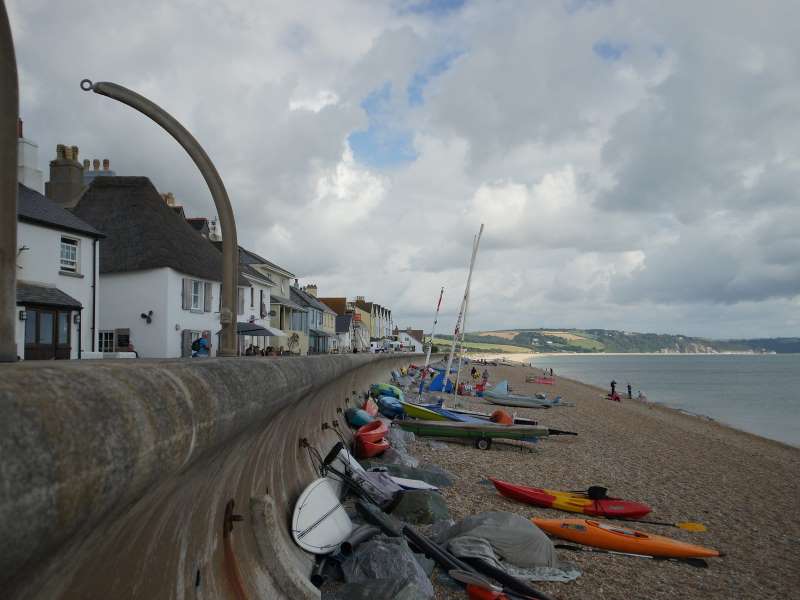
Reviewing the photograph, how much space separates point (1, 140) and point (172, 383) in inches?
53.5

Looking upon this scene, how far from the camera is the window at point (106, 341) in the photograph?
26.6m

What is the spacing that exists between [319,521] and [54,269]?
18.2 meters

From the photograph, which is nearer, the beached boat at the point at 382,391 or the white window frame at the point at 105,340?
the beached boat at the point at 382,391

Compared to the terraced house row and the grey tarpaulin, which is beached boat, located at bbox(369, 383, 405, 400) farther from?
the grey tarpaulin

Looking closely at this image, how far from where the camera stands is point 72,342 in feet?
67.4

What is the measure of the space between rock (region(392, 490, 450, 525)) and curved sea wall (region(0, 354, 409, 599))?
3072 mm

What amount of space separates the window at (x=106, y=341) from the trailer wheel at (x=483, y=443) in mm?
18164

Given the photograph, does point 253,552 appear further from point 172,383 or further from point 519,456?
point 519,456

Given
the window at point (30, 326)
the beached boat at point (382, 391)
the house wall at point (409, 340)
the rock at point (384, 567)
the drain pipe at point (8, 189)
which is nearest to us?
the drain pipe at point (8, 189)

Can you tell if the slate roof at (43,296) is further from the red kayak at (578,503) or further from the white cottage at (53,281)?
the red kayak at (578,503)

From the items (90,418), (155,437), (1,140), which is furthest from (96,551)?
(1,140)

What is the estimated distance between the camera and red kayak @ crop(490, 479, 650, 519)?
9992 millimetres

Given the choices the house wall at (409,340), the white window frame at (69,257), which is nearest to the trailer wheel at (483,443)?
the white window frame at (69,257)

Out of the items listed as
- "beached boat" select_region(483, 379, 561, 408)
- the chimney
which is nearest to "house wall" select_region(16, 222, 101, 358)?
the chimney
